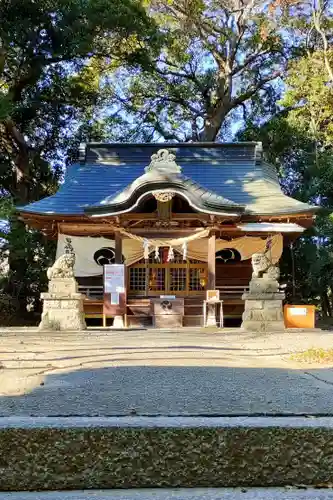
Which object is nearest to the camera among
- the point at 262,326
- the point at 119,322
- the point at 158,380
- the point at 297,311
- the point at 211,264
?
the point at 158,380

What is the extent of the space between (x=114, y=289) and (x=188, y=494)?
31.2ft

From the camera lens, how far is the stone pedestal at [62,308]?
9.95 metres

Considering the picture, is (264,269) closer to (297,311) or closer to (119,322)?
(297,311)

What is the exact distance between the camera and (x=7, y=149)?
20250mm

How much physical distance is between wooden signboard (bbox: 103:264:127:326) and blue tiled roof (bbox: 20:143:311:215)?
2905 mm

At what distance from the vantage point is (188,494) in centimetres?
246

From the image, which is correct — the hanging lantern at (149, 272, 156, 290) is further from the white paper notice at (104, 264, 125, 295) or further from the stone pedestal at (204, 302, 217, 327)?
the stone pedestal at (204, 302, 217, 327)

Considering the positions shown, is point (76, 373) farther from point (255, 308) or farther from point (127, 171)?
point (127, 171)

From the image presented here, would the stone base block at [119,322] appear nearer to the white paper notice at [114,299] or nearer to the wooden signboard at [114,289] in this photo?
the wooden signboard at [114,289]

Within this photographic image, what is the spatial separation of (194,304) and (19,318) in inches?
293

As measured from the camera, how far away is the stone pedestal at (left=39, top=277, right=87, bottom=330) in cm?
995

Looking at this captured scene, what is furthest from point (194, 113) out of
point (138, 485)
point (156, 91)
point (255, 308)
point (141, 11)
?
point (138, 485)

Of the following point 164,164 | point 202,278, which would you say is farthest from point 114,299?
point 164,164

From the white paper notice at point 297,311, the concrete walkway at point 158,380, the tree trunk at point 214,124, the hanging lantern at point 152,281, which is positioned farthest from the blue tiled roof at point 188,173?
the concrete walkway at point 158,380
